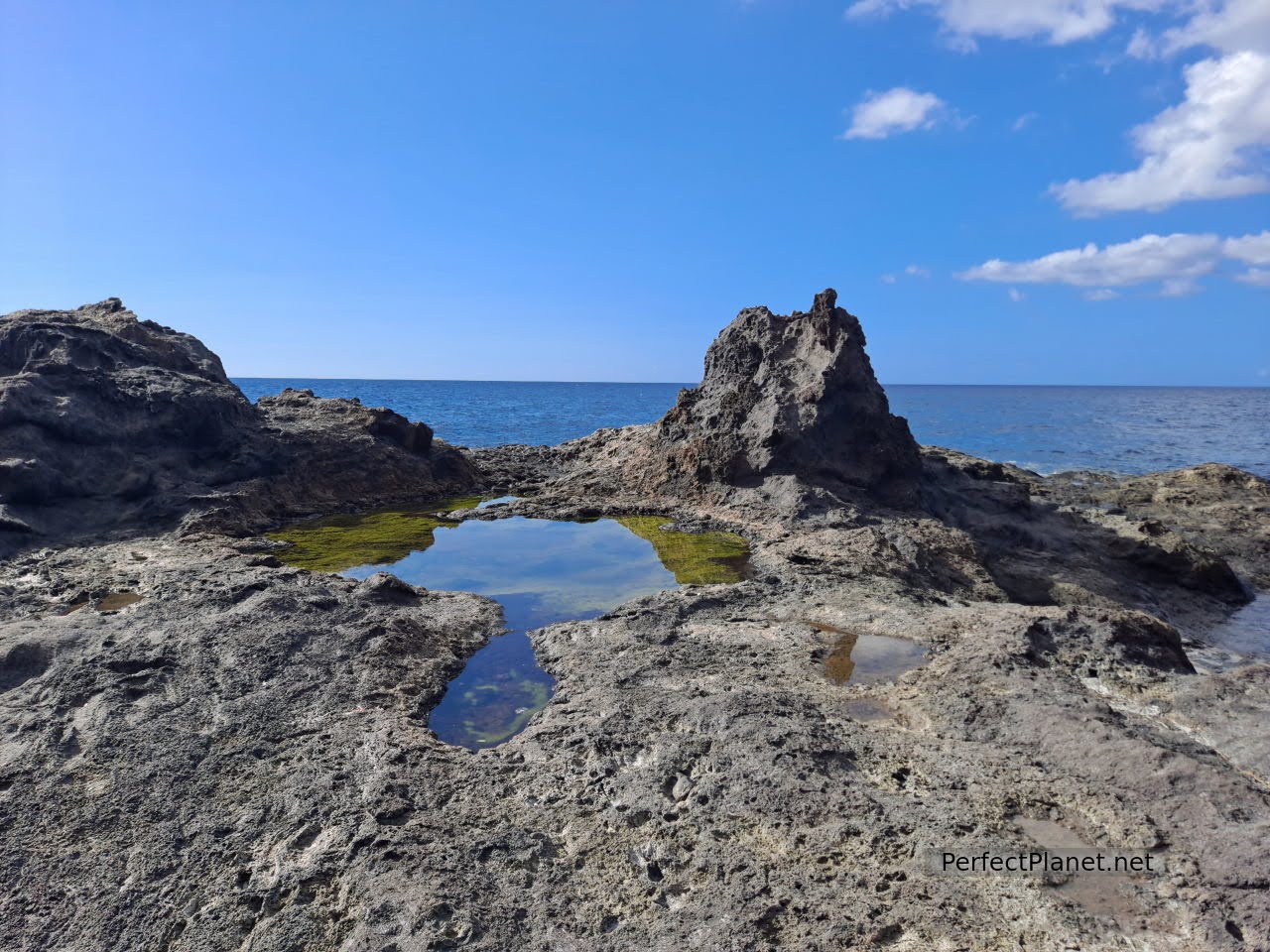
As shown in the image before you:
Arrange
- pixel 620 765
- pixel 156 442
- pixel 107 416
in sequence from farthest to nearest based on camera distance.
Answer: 1. pixel 156 442
2. pixel 107 416
3. pixel 620 765

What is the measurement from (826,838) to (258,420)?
16.6 m

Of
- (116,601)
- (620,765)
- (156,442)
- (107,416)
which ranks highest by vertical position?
(107,416)

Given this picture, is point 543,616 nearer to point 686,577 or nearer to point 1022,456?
point 686,577

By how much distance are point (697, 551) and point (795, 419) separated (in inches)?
179

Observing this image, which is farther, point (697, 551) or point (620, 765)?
point (697, 551)

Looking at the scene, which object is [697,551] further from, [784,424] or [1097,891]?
[1097,891]

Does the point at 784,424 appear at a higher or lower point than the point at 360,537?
higher

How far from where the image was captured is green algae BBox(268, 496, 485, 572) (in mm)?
11562

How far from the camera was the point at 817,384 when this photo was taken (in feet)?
51.0

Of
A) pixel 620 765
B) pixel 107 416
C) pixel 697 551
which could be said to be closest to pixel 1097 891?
pixel 620 765

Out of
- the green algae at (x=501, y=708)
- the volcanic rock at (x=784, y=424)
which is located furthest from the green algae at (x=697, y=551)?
the green algae at (x=501, y=708)

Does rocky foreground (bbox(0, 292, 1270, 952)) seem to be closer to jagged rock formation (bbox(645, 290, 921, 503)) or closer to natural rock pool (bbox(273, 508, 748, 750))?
natural rock pool (bbox(273, 508, 748, 750))

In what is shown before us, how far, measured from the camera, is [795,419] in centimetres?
1527

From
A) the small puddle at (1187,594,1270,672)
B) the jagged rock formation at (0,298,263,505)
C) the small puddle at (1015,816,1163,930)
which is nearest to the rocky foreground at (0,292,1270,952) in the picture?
the small puddle at (1015,816,1163,930)
